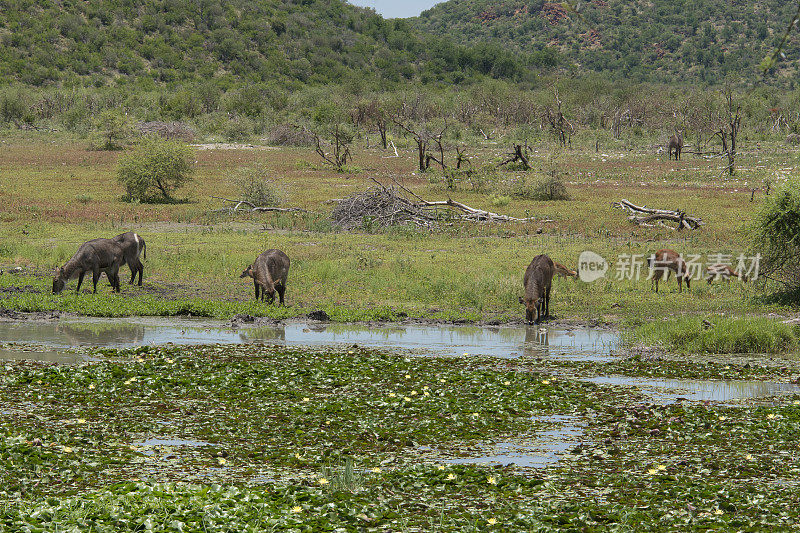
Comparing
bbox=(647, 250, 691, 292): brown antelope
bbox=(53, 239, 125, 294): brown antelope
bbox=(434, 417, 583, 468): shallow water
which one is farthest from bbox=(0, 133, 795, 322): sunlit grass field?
bbox=(434, 417, 583, 468): shallow water

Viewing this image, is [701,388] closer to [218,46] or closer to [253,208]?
[253,208]

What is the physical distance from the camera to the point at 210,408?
42.6 feet

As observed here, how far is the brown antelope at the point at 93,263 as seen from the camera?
2231cm

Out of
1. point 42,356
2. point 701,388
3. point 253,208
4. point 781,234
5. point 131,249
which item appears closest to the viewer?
point 701,388

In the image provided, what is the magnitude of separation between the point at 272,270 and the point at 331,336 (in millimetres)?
3133

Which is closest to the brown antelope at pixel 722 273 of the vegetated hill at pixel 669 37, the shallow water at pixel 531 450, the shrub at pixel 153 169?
the shallow water at pixel 531 450

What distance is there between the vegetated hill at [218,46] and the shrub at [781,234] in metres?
97.0

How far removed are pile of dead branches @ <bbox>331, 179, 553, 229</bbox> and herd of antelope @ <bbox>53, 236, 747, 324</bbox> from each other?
10.3 m

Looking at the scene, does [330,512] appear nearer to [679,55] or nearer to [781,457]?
[781,457]

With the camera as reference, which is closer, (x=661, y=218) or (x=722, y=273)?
(x=722, y=273)

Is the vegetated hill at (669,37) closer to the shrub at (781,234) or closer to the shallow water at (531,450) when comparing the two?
the shrub at (781,234)

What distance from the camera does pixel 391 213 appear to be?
33469mm

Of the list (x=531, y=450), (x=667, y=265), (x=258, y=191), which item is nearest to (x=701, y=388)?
(x=531, y=450)

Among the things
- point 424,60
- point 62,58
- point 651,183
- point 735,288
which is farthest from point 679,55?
point 735,288
